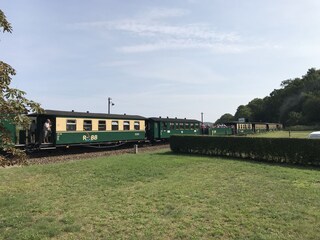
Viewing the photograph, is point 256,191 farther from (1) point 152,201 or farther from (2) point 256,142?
(2) point 256,142

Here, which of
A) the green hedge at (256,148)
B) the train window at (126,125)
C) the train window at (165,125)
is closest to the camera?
the green hedge at (256,148)

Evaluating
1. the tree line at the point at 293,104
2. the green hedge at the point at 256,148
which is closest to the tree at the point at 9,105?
the green hedge at the point at 256,148

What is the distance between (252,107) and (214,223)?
153 m

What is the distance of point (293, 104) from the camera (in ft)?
425

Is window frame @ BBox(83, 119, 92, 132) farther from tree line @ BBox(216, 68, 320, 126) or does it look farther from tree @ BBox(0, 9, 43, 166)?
tree line @ BBox(216, 68, 320, 126)

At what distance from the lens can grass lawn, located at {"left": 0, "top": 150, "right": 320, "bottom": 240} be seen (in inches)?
235

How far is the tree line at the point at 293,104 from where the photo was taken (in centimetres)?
11138

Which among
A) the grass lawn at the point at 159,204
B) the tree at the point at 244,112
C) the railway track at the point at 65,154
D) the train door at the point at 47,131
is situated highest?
the tree at the point at 244,112

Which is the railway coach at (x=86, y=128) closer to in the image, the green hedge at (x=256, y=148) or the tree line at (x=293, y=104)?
the green hedge at (x=256, y=148)

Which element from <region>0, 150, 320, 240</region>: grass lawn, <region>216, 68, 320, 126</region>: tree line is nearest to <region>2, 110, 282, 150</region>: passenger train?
<region>0, 150, 320, 240</region>: grass lawn

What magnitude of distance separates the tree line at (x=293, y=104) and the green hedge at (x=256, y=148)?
97973 mm

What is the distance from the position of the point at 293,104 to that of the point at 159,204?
13243cm

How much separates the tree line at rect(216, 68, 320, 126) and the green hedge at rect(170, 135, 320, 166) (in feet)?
321

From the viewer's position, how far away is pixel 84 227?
6.24 metres
